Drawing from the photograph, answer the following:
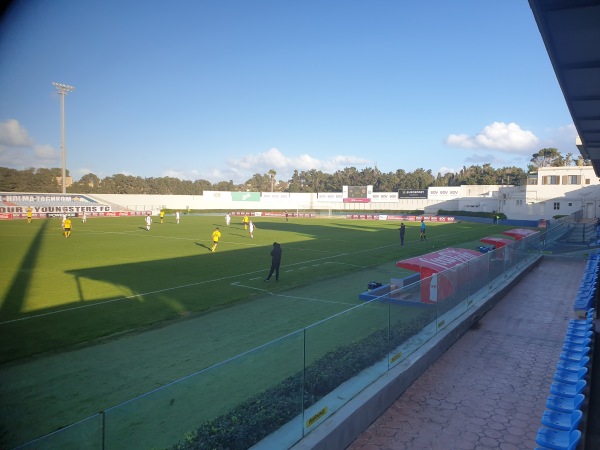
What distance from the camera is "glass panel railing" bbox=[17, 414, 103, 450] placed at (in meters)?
3.26

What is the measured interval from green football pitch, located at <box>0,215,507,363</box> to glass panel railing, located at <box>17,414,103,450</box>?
6933mm

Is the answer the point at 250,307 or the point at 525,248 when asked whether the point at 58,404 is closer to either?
the point at 250,307

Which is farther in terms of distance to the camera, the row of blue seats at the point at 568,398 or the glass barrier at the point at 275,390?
the row of blue seats at the point at 568,398

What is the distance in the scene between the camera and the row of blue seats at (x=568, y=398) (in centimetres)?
529

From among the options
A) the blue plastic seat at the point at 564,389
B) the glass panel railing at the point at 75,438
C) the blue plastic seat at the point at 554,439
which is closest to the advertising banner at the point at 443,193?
the blue plastic seat at the point at 564,389

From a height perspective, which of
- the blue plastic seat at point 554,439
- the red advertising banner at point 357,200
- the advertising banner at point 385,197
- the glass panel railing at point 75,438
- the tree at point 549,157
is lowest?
the blue plastic seat at point 554,439

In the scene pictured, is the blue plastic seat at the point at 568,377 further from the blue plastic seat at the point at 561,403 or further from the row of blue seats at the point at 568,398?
the blue plastic seat at the point at 561,403

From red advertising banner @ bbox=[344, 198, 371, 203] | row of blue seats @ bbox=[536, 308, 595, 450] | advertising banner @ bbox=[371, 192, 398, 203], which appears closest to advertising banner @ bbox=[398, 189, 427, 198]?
→ advertising banner @ bbox=[371, 192, 398, 203]

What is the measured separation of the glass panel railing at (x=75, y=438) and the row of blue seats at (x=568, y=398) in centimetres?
493

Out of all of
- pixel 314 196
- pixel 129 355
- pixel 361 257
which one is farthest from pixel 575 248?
pixel 314 196

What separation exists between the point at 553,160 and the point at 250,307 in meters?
142

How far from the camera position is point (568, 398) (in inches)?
256

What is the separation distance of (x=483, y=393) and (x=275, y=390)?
4.29 m

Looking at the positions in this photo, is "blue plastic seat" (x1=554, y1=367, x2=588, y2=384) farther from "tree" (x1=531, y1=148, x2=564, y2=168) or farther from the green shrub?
"tree" (x1=531, y1=148, x2=564, y2=168)
